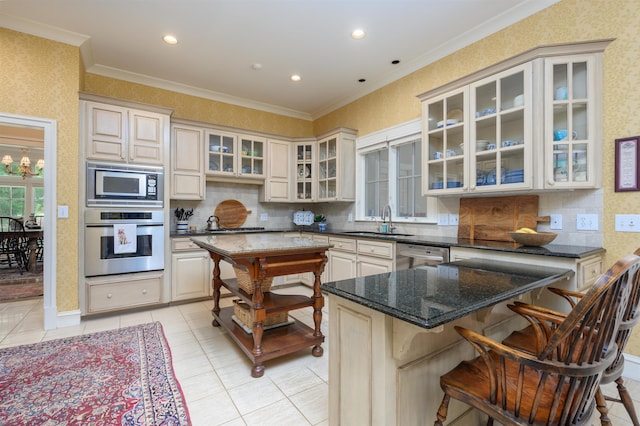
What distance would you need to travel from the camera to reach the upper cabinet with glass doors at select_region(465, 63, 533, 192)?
2.33 meters

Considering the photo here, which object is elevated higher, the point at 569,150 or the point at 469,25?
Result: the point at 469,25

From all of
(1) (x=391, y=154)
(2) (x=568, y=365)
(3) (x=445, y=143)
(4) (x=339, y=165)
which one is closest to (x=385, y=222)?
(1) (x=391, y=154)

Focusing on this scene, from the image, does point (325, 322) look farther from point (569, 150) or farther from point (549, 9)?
point (549, 9)

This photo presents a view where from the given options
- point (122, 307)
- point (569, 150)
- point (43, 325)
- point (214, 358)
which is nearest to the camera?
point (569, 150)

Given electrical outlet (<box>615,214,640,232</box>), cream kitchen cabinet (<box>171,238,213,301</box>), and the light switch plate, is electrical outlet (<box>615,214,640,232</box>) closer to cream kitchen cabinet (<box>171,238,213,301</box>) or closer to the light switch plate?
cream kitchen cabinet (<box>171,238,213,301</box>)

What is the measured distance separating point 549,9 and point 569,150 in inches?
50.5

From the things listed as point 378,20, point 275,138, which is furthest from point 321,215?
point 378,20

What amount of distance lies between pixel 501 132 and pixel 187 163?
12.1ft

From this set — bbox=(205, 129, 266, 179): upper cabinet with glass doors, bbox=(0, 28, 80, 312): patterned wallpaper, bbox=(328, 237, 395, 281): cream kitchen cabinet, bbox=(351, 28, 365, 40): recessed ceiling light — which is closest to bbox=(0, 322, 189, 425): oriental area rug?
bbox=(0, 28, 80, 312): patterned wallpaper

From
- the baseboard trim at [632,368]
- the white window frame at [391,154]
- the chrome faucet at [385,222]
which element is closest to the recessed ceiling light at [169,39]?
the white window frame at [391,154]

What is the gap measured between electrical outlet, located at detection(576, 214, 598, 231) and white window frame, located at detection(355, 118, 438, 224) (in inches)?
49.4

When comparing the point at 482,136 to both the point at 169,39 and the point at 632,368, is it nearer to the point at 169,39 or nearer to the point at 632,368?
the point at 632,368

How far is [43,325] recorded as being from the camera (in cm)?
302

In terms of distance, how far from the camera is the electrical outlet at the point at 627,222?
6.78 ft
